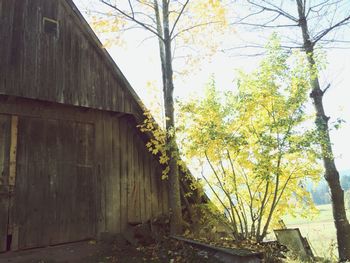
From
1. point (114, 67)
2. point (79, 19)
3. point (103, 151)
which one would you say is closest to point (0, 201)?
point (103, 151)

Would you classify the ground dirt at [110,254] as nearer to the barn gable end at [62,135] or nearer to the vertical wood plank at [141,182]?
the barn gable end at [62,135]

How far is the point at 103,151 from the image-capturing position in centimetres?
780

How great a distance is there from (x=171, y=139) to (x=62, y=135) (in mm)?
2653

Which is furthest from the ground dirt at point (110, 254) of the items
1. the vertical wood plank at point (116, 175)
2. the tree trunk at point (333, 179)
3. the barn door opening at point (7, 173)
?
the tree trunk at point (333, 179)

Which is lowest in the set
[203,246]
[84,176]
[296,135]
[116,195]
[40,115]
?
[203,246]

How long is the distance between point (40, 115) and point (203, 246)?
→ 4.65 m

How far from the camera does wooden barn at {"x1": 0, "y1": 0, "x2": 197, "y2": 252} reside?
6.23 metres

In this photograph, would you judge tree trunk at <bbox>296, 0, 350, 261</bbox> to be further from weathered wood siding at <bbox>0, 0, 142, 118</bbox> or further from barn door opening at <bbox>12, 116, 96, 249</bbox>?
barn door opening at <bbox>12, 116, 96, 249</bbox>

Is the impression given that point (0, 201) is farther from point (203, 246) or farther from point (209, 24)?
point (209, 24)

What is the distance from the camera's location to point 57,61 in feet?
22.4

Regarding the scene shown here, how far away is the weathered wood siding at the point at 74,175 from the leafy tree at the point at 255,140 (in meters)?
1.96

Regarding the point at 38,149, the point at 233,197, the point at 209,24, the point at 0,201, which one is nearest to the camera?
the point at 0,201

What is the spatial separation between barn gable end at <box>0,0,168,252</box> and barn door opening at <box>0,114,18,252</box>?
0.02m

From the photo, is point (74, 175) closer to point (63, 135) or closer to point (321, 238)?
point (63, 135)
